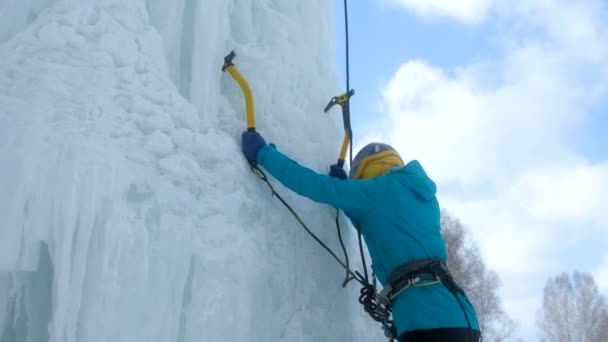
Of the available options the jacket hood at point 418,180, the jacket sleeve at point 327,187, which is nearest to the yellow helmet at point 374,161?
the jacket hood at point 418,180

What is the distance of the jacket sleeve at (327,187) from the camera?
116 inches

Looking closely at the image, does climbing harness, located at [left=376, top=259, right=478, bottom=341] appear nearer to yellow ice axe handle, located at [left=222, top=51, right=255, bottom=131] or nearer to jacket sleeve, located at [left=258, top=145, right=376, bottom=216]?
jacket sleeve, located at [left=258, top=145, right=376, bottom=216]

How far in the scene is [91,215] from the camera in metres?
2.34

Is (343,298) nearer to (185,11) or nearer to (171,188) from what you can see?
(171,188)

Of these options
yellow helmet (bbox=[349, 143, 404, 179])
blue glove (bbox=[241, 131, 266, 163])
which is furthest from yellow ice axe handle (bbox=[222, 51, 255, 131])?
yellow helmet (bbox=[349, 143, 404, 179])

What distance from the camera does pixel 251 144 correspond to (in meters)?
3.12

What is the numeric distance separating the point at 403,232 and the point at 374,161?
0.55 metres

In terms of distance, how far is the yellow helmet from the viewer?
10.7 ft

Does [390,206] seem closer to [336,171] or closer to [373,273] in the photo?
[373,273]

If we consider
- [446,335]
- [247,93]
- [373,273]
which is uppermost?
[247,93]

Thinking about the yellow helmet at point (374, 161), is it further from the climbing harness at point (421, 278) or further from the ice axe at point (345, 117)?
the climbing harness at point (421, 278)

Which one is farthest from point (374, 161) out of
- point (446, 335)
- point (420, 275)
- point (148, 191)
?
point (148, 191)

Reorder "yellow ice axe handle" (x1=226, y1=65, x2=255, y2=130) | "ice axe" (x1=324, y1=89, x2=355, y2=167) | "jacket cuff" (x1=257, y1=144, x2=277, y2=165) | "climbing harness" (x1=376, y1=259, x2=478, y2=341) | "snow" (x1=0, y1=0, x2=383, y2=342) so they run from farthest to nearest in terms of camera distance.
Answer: "ice axe" (x1=324, y1=89, x2=355, y2=167) → "yellow ice axe handle" (x1=226, y1=65, x2=255, y2=130) → "jacket cuff" (x1=257, y1=144, x2=277, y2=165) → "climbing harness" (x1=376, y1=259, x2=478, y2=341) → "snow" (x1=0, y1=0, x2=383, y2=342)

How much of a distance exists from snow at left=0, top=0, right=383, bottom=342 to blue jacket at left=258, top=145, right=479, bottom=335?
0.26m
